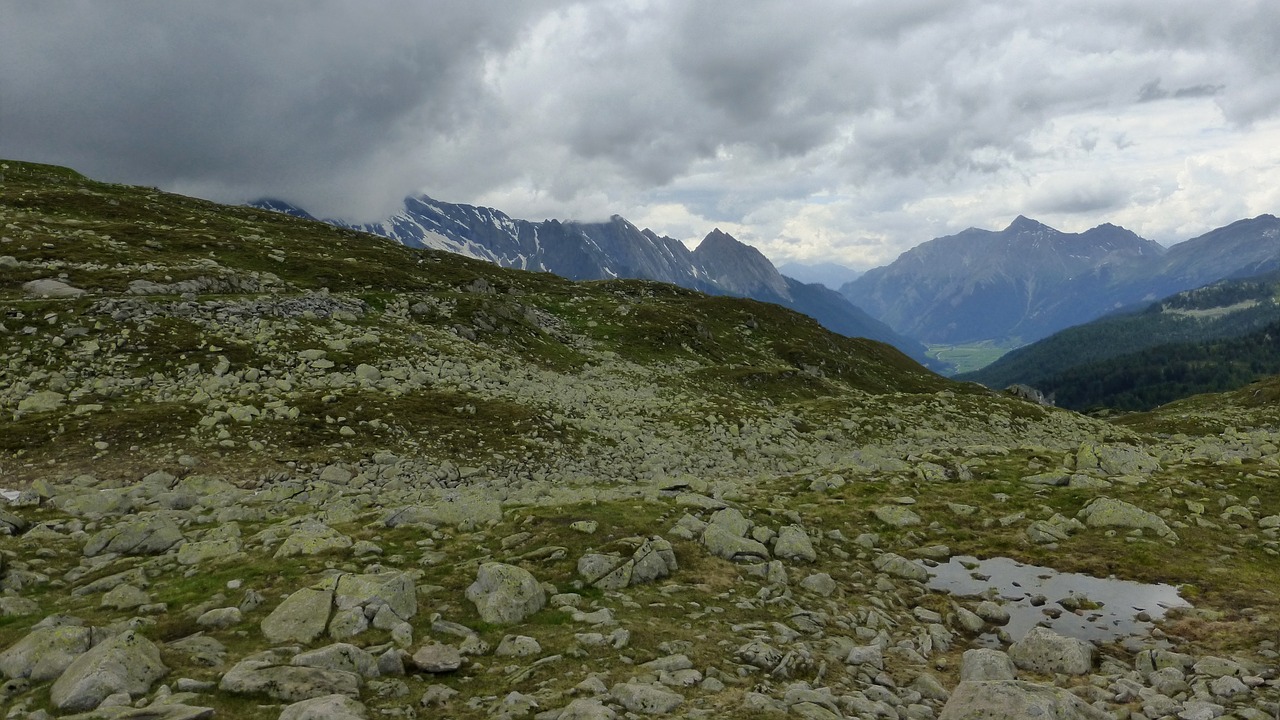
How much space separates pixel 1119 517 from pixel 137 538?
1044 inches

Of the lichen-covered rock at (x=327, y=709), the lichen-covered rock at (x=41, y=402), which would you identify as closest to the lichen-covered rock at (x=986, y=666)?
the lichen-covered rock at (x=327, y=709)

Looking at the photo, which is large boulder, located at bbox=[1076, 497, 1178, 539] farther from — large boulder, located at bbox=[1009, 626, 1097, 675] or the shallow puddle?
large boulder, located at bbox=[1009, 626, 1097, 675]

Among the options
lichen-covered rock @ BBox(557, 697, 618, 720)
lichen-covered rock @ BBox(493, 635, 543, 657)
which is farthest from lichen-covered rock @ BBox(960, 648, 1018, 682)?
lichen-covered rock @ BBox(493, 635, 543, 657)

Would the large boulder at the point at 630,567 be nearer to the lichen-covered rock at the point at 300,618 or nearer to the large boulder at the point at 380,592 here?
the large boulder at the point at 380,592

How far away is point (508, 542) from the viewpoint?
14219 millimetres

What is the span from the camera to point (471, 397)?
31.5m

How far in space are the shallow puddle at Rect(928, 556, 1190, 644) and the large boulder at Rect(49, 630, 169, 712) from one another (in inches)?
547

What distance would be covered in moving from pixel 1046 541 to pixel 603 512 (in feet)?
40.9

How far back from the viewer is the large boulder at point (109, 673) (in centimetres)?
725

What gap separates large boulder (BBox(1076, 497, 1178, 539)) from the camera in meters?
16.9

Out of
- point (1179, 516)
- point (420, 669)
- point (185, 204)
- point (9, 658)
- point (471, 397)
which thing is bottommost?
point (1179, 516)

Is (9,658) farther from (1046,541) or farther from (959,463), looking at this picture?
(959,463)

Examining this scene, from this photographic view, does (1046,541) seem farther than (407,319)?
No

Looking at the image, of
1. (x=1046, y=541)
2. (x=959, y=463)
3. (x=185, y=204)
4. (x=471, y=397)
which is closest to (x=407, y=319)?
(x=471, y=397)
